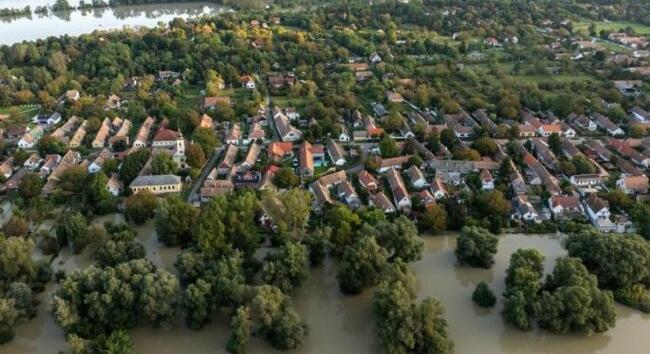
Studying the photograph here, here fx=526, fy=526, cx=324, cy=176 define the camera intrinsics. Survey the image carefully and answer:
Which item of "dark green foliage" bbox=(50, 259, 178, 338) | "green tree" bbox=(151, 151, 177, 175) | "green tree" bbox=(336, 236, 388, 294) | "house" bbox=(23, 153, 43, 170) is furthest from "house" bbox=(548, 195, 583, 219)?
"house" bbox=(23, 153, 43, 170)

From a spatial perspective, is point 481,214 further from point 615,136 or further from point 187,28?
point 187,28

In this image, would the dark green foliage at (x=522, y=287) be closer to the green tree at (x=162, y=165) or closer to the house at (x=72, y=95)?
the green tree at (x=162, y=165)

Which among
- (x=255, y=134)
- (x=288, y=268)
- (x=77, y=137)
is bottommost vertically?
(x=77, y=137)

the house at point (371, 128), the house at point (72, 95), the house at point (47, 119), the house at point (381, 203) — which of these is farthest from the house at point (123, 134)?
the house at point (381, 203)

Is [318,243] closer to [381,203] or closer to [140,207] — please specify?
[381,203]

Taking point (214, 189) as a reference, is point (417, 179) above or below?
above

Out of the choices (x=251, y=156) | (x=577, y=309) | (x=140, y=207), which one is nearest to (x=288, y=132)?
(x=251, y=156)

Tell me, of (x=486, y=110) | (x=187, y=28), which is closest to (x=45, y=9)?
(x=187, y=28)
